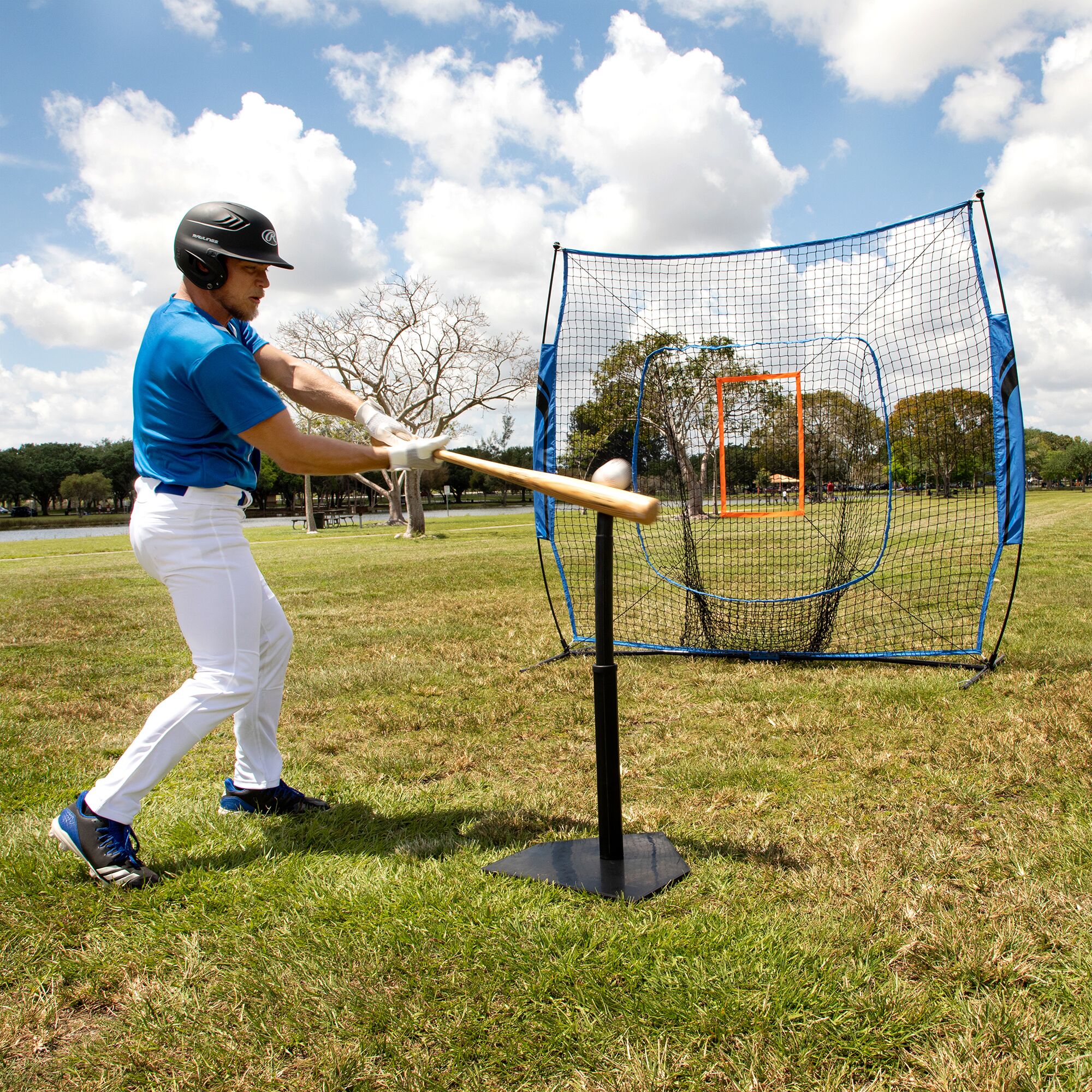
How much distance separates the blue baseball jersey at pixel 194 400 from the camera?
2625mm

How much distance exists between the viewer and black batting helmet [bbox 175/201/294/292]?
9.08 ft

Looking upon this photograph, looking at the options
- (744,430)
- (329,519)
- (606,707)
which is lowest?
(329,519)

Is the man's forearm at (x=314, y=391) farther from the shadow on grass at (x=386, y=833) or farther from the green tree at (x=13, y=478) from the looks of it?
the green tree at (x=13, y=478)

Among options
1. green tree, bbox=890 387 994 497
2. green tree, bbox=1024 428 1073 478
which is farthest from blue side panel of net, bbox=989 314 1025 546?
green tree, bbox=1024 428 1073 478

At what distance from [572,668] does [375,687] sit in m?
1.36

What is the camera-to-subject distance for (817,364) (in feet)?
21.2

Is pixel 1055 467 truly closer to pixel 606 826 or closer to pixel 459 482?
pixel 459 482

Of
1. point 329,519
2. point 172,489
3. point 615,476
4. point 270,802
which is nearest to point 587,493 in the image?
point 615,476

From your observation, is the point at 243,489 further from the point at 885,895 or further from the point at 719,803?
the point at 885,895

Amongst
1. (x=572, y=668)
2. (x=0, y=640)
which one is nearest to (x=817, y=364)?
(x=572, y=668)

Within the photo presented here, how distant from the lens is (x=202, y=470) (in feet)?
9.11

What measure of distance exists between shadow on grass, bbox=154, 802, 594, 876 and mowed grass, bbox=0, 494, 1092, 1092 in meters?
0.01

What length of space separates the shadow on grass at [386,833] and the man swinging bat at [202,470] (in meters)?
0.36

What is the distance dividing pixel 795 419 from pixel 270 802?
17.9ft
